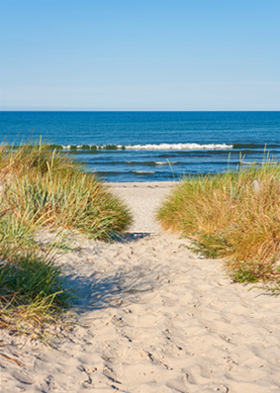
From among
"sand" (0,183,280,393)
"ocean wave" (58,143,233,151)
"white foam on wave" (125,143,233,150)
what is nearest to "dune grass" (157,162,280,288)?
"sand" (0,183,280,393)

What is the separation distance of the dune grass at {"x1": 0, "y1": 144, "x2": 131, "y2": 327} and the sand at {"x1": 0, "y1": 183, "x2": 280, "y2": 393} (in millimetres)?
323

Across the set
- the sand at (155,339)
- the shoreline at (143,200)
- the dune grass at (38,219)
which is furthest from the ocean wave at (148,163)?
the sand at (155,339)

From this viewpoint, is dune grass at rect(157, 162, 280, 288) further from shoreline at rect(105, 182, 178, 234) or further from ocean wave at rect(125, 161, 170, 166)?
ocean wave at rect(125, 161, 170, 166)

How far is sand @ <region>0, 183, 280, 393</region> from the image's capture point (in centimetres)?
306

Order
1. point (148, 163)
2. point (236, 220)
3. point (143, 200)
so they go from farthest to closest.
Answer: point (148, 163), point (143, 200), point (236, 220)

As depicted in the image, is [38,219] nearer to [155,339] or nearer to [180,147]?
[155,339]

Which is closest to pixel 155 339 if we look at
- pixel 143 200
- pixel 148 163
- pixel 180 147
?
pixel 143 200

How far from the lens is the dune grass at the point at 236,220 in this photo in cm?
527

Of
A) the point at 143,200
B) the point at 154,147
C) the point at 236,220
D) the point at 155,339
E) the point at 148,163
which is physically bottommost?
the point at 143,200

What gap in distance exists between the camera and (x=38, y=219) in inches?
196

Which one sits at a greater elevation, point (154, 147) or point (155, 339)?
point (154, 147)

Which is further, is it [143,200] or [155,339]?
[143,200]

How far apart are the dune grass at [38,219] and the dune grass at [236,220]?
1363mm

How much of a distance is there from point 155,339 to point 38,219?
6.97 feet
